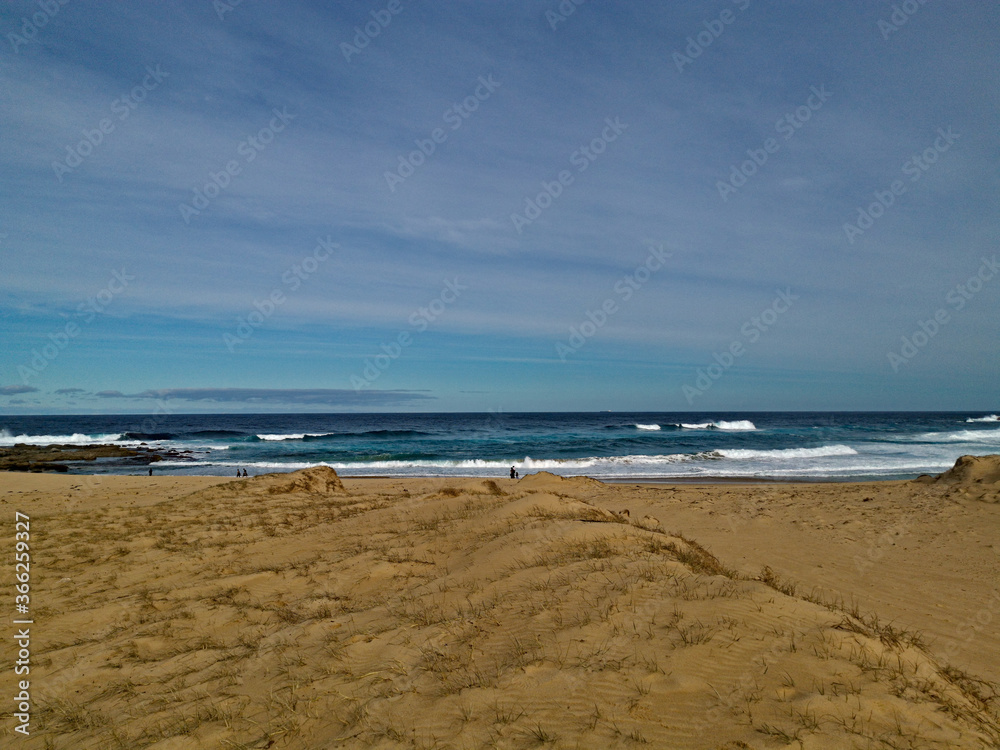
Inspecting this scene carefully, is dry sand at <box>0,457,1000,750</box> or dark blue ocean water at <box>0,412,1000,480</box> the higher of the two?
dark blue ocean water at <box>0,412,1000,480</box>

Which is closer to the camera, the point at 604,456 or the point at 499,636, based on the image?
the point at 499,636

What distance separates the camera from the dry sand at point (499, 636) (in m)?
3.50

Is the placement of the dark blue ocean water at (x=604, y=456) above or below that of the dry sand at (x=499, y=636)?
above

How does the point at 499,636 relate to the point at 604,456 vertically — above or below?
below

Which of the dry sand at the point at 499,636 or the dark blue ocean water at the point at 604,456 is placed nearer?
the dry sand at the point at 499,636

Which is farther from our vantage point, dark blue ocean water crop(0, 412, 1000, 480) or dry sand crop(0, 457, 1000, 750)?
dark blue ocean water crop(0, 412, 1000, 480)

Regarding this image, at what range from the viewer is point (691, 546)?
7.64 metres

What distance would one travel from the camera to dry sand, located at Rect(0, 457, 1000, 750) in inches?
138

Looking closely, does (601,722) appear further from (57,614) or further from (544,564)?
(57,614)

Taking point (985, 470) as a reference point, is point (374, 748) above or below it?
below

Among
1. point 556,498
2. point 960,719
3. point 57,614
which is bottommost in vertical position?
point 960,719

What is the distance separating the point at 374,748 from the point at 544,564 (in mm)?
3217

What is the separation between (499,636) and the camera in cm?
479

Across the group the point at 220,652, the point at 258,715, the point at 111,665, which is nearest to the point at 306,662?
the point at 258,715
